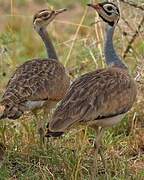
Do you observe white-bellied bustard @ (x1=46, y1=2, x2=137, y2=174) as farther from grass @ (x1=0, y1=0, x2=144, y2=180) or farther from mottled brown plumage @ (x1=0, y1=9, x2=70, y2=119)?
mottled brown plumage @ (x1=0, y1=9, x2=70, y2=119)

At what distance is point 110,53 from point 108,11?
0.31 metres

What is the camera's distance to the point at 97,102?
5.12 m

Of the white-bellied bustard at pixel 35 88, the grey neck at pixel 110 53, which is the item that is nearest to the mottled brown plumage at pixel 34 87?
the white-bellied bustard at pixel 35 88

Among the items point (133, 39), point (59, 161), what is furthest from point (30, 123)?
point (133, 39)

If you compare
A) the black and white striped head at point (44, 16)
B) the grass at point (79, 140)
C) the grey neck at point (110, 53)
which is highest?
the black and white striped head at point (44, 16)

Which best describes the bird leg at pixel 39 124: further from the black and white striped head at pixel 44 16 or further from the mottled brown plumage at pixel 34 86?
the black and white striped head at pixel 44 16

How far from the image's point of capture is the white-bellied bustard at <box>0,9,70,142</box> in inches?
215

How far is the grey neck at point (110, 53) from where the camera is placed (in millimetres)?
5719

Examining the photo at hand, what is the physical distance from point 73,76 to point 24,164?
1.73 metres

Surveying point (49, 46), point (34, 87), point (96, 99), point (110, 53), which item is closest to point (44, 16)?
point (49, 46)

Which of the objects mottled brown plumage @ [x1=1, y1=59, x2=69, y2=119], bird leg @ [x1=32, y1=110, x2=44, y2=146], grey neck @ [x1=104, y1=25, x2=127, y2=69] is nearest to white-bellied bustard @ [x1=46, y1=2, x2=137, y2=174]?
grey neck @ [x1=104, y1=25, x2=127, y2=69]

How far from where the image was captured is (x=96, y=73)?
213 inches

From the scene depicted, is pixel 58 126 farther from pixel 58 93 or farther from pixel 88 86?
pixel 58 93

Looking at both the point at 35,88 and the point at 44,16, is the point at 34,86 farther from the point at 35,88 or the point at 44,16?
the point at 44,16
